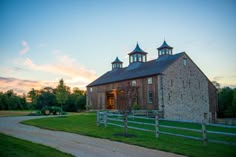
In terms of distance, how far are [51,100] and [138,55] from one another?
65.3 ft

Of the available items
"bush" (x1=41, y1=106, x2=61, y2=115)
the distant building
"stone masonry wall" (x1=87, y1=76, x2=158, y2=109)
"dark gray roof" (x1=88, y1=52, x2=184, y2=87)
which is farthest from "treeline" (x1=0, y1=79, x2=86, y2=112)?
"dark gray roof" (x1=88, y1=52, x2=184, y2=87)

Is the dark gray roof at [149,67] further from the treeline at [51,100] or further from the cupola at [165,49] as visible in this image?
the treeline at [51,100]

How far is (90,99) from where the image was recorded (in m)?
36.8

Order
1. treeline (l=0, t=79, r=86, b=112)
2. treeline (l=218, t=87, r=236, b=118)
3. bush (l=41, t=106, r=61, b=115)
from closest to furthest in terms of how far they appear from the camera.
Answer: treeline (l=0, t=79, r=86, b=112) → bush (l=41, t=106, r=61, b=115) → treeline (l=218, t=87, r=236, b=118)

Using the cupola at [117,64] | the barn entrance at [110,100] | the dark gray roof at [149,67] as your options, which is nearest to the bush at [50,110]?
the barn entrance at [110,100]

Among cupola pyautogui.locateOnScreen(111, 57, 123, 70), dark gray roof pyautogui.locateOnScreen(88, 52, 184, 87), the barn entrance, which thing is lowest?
the barn entrance

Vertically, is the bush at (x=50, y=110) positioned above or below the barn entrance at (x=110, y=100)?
Answer: below

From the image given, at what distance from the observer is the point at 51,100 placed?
41094 millimetres

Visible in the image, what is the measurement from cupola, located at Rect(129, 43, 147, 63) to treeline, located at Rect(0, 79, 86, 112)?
1116 cm

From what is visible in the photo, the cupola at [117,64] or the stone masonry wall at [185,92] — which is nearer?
the stone masonry wall at [185,92]

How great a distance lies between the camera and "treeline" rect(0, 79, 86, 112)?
27.6 metres

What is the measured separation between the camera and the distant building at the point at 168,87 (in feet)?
84.7

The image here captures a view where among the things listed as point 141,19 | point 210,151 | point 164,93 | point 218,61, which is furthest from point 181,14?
point 210,151

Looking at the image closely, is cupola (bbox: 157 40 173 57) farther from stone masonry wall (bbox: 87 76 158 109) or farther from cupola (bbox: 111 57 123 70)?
cupola (bbox: 111 57 123 70)
